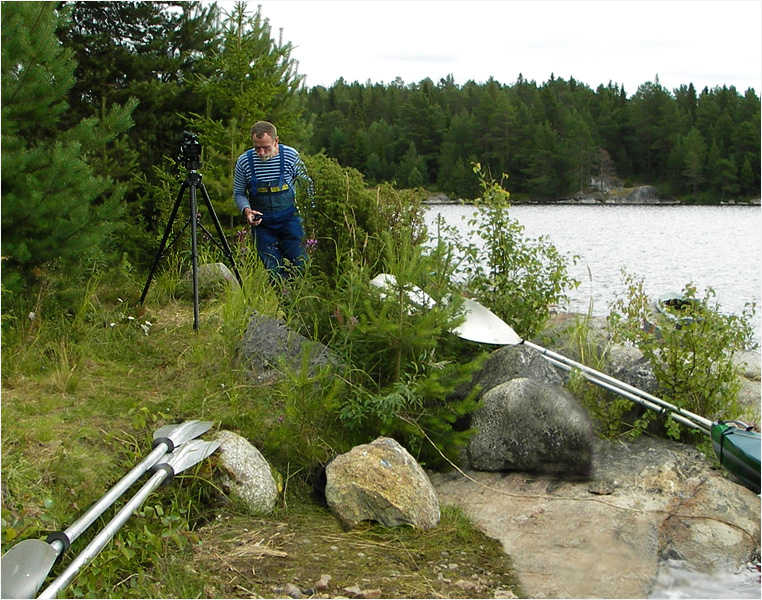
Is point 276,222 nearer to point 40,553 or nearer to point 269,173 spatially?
point 269,173

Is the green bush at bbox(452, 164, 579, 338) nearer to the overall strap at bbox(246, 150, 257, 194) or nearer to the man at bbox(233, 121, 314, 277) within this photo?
the man at bbox(233, 121, 314, 277)

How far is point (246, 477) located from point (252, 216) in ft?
11.5

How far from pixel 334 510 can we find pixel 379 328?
1.43 metres

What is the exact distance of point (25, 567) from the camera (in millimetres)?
3715

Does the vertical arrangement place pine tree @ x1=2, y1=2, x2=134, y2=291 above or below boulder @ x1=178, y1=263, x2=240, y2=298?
above

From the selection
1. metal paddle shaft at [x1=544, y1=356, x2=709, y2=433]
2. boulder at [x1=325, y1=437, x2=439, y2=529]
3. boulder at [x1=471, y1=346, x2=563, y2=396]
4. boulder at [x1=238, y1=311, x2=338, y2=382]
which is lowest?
boulder at [x1=325, y1=437, x2=439, y2=529]

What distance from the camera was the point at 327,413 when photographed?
5879 millimetres

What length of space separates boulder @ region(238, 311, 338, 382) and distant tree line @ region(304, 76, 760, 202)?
94.7ft

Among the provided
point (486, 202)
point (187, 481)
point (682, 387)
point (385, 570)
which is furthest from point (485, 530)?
point (486, 202)

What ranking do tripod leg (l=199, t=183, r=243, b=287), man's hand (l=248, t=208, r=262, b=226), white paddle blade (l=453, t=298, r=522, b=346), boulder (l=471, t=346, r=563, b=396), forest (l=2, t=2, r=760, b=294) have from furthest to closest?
man's hand (l=248, t=208, r=262, b=226) → tripod leg (l=199, t=183, r=243, b=287) → white paddle blade (l=453, t=298, r=522, b=346) → boulder (l=471, t=346, r=563, b=396) → forest (l=2, t=2, r=760, b=294)

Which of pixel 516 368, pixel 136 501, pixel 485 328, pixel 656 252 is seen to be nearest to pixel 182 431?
pixel 136 501

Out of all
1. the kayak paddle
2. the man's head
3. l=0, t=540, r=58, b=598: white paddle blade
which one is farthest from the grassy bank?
the man's head

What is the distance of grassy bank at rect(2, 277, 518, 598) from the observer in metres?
4.16

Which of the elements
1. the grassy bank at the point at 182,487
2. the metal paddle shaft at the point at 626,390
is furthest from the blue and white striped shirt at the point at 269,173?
the metal paddle shaft at the point at 626,390
